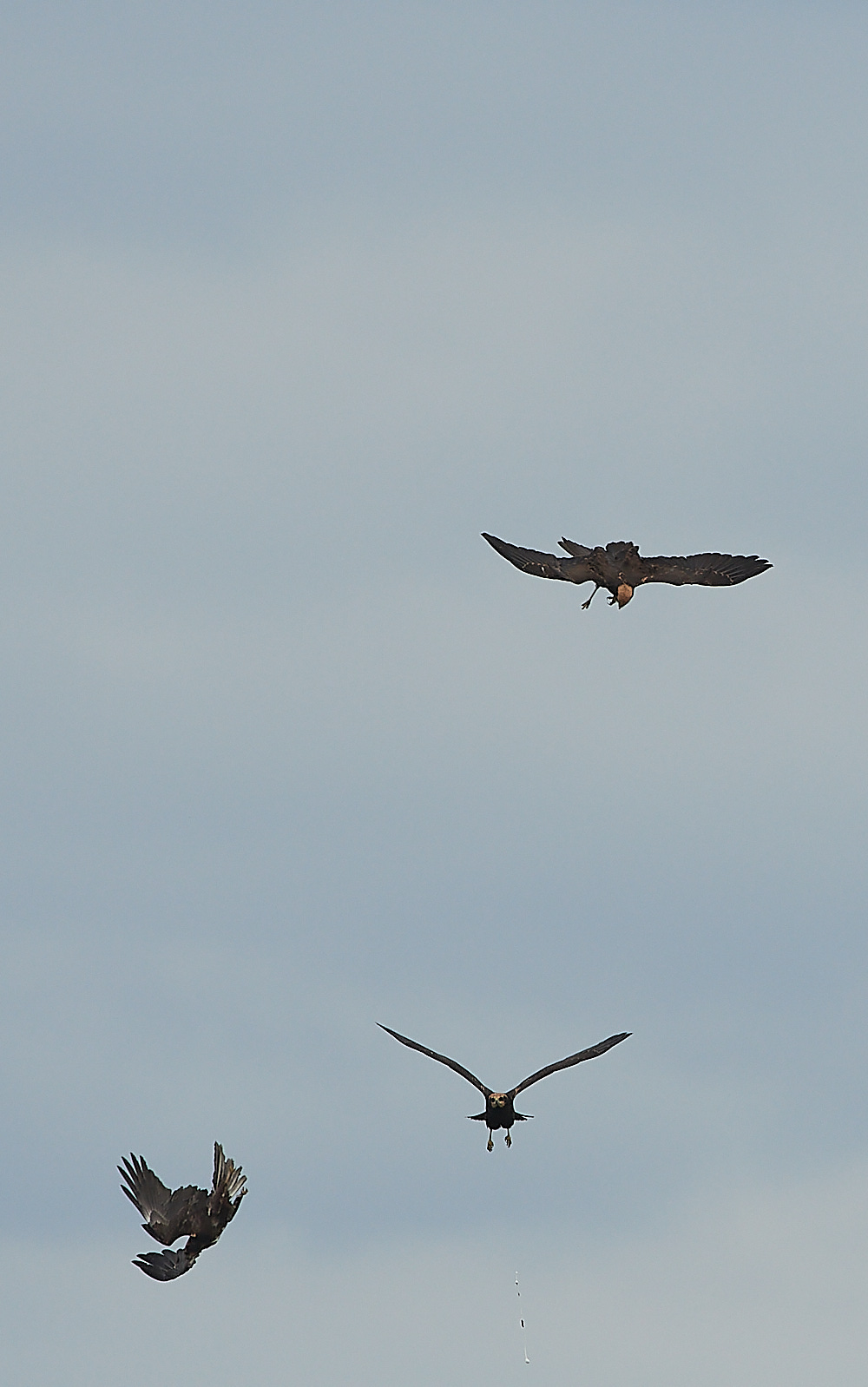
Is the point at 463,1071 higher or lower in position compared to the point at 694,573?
lower

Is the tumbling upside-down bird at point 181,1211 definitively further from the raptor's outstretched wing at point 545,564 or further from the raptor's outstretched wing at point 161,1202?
the raptor's outstretched wing at point 545,564

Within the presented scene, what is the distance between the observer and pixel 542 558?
8175 cm

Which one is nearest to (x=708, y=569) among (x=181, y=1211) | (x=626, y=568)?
(x=626, y=568)

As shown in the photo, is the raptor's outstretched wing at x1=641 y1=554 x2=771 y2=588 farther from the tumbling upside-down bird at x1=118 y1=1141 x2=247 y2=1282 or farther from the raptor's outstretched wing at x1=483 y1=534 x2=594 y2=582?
the tumbling upside-down bird at x1=118 y1=1141 x2=247 y2=1282

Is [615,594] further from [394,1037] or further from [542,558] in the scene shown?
[394,1037]

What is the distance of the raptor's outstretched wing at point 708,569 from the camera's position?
81.0 m

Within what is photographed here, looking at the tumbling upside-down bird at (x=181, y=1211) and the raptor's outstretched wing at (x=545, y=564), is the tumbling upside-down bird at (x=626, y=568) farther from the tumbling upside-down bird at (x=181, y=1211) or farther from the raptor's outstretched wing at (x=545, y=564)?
the tumbling upside-down bird at (x=181, y=1211)

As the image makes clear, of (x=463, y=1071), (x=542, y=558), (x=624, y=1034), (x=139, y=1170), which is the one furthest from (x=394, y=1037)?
(x=542, y=558)

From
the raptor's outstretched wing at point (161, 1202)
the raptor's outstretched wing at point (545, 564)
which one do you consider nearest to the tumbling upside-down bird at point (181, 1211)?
the raptor's outstretched wing at point (161, 1202)

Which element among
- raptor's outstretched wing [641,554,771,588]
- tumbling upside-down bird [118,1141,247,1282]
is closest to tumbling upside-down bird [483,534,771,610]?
raptor's outstretched wing [641,554,771,588]

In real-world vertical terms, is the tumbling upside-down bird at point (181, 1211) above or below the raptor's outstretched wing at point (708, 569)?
below

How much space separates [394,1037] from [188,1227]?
11.0 m

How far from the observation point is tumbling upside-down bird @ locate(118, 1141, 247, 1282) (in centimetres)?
7825

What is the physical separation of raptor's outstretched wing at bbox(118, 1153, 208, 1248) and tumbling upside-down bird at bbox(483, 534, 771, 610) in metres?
22.9
